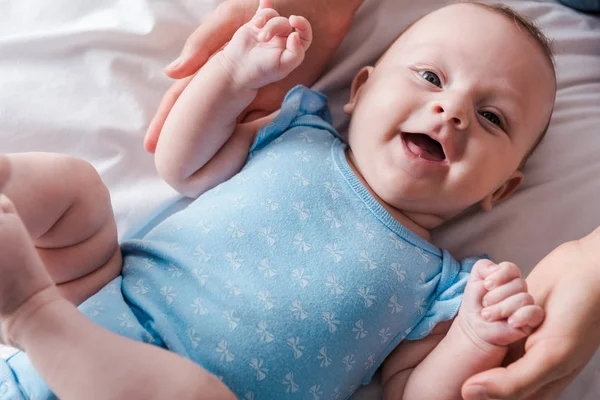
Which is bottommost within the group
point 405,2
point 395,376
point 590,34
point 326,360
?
point 395,376

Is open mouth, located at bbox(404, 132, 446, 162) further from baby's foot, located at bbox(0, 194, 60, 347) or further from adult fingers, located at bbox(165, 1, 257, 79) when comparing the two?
baby's foot, located at bbox(0, 194, 60, 347)

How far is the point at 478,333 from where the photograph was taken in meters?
0.90

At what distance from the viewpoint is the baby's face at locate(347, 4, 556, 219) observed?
1.03 m

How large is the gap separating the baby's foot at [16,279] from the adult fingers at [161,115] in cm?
45

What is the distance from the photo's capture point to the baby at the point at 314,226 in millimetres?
910

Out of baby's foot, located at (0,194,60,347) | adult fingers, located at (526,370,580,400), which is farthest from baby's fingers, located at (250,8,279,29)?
adult fingers, located at (526,370,580,400)

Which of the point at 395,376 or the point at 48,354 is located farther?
the point at 395,376

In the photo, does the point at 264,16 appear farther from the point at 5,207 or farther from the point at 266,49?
the point at 5,207

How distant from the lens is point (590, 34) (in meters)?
1.44

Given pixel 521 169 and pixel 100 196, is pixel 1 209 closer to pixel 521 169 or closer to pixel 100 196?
pixel 100 196

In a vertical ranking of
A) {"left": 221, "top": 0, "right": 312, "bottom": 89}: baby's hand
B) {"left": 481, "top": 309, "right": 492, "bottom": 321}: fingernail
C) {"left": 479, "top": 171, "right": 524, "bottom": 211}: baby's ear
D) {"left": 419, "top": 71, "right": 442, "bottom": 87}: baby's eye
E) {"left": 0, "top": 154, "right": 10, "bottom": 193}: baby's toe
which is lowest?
{"left": 479, "top": 171, "right": 524, "bottom": 211}: baby's ear

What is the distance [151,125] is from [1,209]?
48 cm

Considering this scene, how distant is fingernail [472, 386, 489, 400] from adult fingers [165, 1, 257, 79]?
80cm

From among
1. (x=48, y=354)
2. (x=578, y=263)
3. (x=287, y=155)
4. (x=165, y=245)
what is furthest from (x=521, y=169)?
(x=48, y=354)
